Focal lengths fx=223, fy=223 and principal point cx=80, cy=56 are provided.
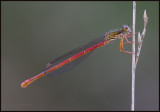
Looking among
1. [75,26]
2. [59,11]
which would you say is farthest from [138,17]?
[59,11]

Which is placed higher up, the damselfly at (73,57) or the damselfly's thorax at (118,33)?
the damselfly's thorax at (118,33)

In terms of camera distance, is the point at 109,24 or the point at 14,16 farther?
the point at 14,16

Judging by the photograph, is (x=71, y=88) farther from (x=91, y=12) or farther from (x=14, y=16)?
(x=14, y=16)

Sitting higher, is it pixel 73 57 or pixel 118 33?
pixel 118 33

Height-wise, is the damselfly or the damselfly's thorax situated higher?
the damselfly's thorax

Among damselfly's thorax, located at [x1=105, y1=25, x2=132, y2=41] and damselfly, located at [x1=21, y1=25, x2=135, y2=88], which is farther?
damselfly, located at [x1=21, y1=25, x2=135, y2=88]

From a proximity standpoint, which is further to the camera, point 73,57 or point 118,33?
point 73,57

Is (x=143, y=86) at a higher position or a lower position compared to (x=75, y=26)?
lower

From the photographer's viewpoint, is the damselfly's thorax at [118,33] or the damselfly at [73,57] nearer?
the damselfly's thorax at [118,33]
